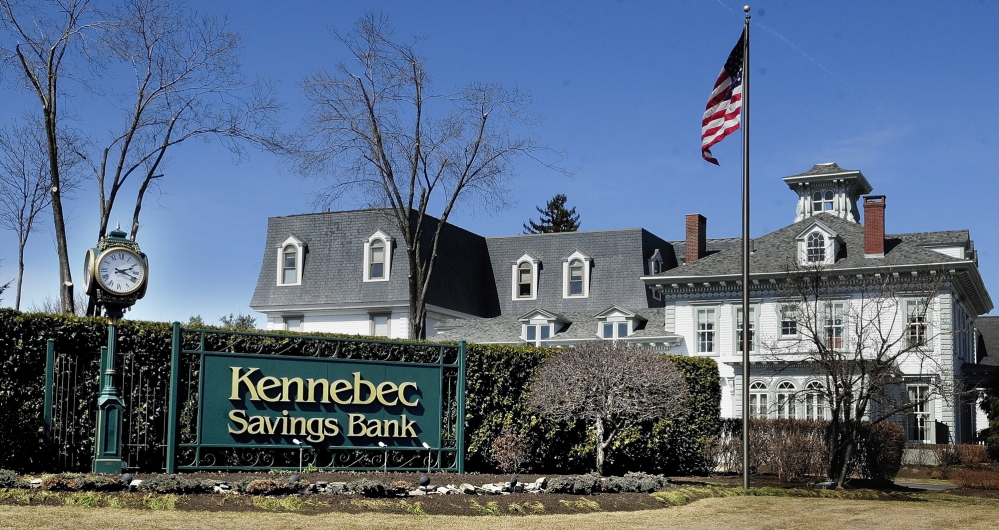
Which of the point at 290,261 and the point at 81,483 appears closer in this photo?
the point at 81,483

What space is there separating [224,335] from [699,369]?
407 inches

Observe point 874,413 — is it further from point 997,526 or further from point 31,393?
point 31,393

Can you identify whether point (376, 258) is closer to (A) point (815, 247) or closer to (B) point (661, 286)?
(B) point (661, 286)

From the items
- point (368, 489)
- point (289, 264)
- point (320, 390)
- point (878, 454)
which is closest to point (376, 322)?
point (289, 264)

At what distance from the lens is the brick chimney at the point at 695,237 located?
44.5 metres

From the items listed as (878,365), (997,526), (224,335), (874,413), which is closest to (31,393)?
(224,335)

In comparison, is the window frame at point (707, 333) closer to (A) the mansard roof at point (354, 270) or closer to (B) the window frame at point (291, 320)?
(A) the mansard roof at point (354, 270)

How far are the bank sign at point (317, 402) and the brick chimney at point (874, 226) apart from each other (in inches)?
1017

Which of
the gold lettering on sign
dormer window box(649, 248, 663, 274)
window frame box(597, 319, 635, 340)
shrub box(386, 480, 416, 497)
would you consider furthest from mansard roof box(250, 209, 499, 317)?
shrub box(386, 480, 416, 497)

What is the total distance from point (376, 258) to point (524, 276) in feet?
24.1

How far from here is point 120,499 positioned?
1188cm

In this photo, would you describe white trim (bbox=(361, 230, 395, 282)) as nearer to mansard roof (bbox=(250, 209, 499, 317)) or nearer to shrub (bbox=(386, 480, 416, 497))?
mansard roof (bbox=(250, 209, 499, 317))

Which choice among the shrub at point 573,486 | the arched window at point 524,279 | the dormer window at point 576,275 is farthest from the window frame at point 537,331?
the shrub at point 573,486

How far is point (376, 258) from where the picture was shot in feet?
170
